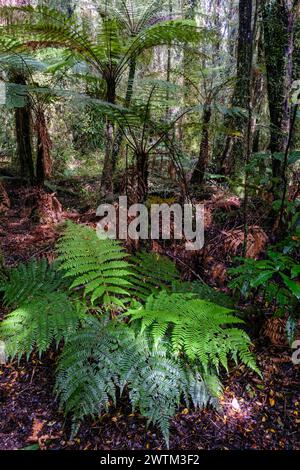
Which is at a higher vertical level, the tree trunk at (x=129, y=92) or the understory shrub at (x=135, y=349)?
the tree trunk at (x=129, y=92)

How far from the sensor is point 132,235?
9.55 feet

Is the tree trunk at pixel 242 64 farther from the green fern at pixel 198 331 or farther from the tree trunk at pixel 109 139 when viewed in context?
the green fern at pixel 198 331

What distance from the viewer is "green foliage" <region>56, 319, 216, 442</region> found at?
5.48ft

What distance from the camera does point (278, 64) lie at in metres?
3.39

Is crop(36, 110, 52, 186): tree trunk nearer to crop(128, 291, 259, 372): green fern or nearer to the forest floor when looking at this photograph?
the forest floor

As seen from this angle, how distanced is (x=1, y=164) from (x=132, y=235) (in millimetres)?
4244

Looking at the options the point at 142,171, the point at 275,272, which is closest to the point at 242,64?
the point at 142,171

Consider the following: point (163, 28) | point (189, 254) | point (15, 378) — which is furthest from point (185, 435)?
point (163, 28)

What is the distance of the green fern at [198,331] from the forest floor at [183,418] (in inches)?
11.1

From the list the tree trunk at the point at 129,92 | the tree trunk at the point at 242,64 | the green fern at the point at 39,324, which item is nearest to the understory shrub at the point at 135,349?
the green fern at the point at 39,324

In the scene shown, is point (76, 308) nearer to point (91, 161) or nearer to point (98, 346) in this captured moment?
point (98, 346)

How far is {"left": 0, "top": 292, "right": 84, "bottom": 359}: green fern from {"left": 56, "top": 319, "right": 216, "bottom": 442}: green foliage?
102 millimetres

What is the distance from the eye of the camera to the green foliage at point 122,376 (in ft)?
5.48

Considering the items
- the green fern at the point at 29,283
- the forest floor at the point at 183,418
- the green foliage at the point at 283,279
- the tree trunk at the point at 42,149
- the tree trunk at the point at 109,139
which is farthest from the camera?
the tree trunk at the point at 42,149
